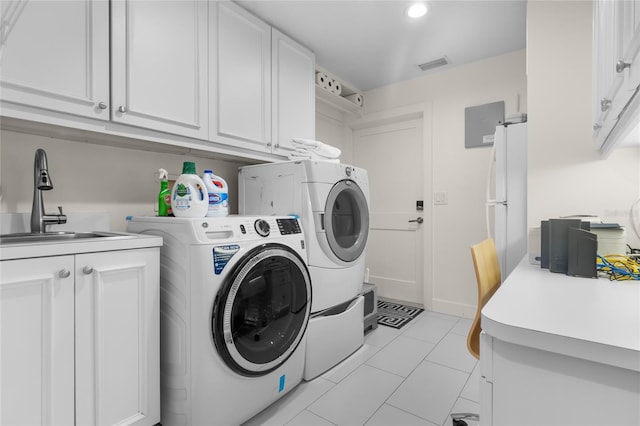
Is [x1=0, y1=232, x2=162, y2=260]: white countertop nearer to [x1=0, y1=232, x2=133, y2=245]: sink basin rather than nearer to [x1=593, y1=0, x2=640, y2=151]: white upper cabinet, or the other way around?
[x1=0, y1=232, x2=133, y2=245]: sink basin

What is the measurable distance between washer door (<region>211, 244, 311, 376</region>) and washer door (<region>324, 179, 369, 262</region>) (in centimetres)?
38

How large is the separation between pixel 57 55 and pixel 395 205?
303cm

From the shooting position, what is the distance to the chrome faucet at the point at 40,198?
1296 millimetres

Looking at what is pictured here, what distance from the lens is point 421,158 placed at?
3.33 m

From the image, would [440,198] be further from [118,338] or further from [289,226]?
[118,338]

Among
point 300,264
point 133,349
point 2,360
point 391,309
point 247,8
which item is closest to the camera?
point 2,360

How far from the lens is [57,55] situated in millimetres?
1260

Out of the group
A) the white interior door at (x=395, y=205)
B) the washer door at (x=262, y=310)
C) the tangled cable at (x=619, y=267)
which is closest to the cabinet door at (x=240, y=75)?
the washer door at (x=262, y=310)

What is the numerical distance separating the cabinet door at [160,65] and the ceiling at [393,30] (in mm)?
530

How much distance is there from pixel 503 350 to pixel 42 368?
4.53ft

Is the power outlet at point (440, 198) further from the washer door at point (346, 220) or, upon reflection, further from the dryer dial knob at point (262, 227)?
the dryer dial knob at point (262, 227)

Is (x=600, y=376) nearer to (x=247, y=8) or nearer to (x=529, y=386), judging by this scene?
(x=529, y=386)

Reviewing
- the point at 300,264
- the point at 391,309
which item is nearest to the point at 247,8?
the point at 300,264

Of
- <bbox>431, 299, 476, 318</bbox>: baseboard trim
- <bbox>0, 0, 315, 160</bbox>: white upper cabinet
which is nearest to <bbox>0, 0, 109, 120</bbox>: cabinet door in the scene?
<bbox>0, 0, 315, 160</bbox>: white upper cabinet
